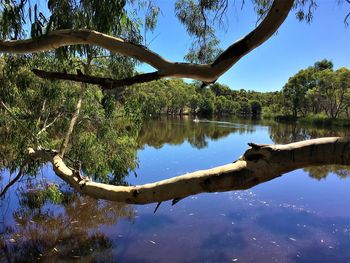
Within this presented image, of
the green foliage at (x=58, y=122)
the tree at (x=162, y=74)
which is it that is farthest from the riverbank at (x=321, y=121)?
the tree at (x=162, y=74)

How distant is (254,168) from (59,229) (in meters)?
4.52

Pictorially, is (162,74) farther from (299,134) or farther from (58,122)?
(299,134)

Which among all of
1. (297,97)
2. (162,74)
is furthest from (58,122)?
(297,97)

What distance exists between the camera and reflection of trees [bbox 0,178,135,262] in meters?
4.33

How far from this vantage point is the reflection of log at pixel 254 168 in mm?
1159

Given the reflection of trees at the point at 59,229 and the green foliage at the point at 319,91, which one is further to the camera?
the green foliage at the point at 319,91

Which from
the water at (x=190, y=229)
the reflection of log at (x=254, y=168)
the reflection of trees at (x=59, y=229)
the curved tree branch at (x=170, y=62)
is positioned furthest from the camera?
the water at (x=190, y=229)

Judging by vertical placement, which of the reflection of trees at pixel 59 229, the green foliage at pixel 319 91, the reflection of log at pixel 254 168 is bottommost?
the reflection of trees at pixel 59 229

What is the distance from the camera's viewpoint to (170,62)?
1.66 meters

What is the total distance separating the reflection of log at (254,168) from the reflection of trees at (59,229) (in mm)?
3234

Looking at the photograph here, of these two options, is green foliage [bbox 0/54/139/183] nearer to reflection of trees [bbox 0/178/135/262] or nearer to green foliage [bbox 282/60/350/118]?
reflection of trees [bbox 0/178/135/262]

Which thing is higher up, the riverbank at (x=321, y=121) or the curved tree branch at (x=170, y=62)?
the curved tree branch at (x=170, y=62)

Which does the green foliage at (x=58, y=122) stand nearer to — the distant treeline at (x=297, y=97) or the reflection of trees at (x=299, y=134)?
the distant treeline at (x=297, y=97)

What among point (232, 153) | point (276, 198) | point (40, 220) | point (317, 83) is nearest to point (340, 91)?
point (317, 83)
